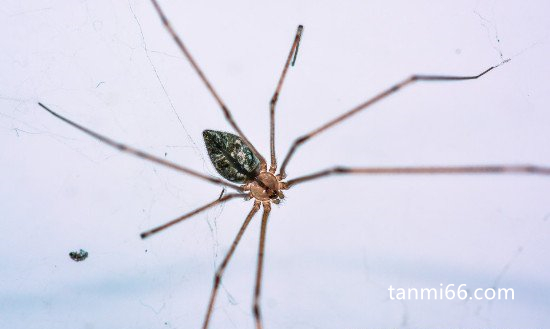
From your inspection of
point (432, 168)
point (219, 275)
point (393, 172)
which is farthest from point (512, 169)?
point (219, 275)

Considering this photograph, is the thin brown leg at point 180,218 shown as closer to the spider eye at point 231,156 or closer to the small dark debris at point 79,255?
the spider eye at point 231,156

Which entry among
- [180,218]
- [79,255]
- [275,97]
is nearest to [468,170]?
[275,97]

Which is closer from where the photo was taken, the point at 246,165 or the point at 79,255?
the point at 246,165

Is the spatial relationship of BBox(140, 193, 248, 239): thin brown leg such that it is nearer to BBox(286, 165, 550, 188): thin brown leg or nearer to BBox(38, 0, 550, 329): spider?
BBox(38, 0, 550, 329): spider

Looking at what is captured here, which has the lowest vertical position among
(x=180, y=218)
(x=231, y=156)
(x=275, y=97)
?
(x=180, y=218)

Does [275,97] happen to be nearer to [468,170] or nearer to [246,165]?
[246,165]

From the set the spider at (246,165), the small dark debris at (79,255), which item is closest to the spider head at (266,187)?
the spider at (246,165)

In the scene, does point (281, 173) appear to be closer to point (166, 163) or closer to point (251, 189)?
point (251, 189)
